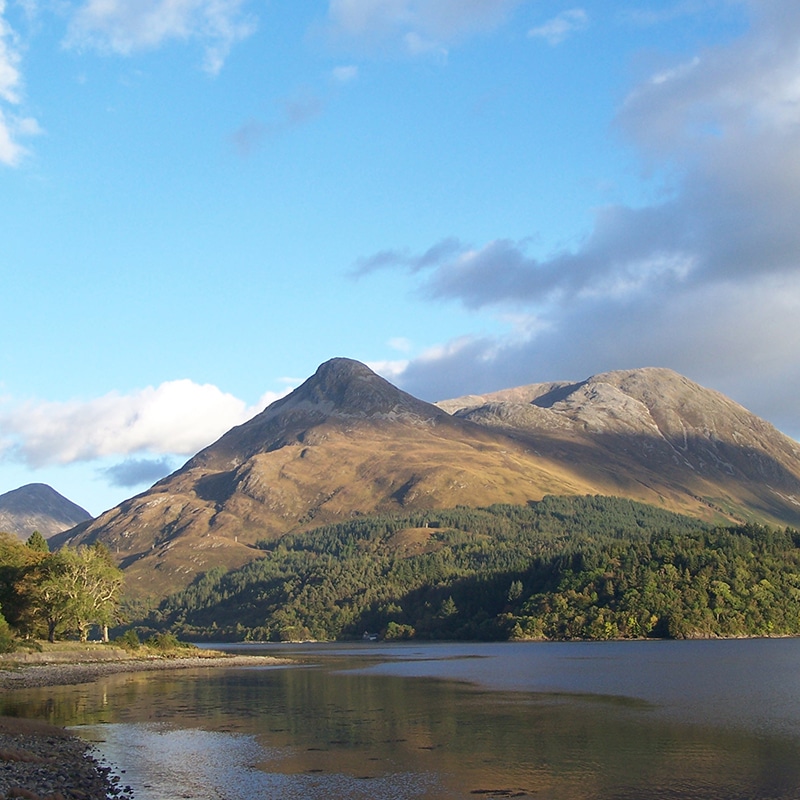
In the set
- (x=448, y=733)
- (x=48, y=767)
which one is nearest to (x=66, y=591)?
(x=448, y=733)

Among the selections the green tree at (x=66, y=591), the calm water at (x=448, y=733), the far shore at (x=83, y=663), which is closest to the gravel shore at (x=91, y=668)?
the far shore at (x=83, y=663)

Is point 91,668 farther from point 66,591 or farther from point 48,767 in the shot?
point 48,767

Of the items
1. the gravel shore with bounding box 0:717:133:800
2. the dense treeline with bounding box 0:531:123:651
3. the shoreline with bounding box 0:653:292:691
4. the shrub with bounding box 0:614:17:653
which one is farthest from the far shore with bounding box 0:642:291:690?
the gravel shore with bounding box 0:717:133:800

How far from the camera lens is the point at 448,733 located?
76312mm

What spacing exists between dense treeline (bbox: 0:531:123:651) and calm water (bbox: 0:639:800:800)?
22.5 m

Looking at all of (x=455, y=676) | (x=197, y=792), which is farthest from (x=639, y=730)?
(x=455, y=676)

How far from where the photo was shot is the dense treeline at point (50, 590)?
5955 inches

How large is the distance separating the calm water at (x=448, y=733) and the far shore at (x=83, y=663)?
21.0 feet

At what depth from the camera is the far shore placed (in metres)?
120

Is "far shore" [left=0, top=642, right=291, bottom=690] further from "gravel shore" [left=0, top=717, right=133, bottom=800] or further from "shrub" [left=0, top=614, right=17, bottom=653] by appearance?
"gravel shore" [left=0, top=717, right=133, bottom=800]

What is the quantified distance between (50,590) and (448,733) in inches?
3778

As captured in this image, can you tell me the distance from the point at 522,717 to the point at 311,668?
9013 cm

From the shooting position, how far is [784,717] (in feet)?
274

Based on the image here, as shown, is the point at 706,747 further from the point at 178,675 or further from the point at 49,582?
the point at 49,582
